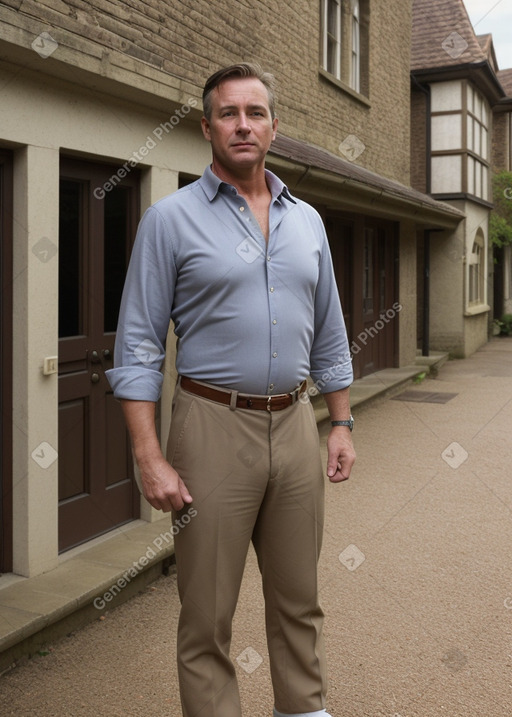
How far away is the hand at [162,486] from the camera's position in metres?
2.31

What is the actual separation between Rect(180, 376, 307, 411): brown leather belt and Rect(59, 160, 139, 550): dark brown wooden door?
2.40m

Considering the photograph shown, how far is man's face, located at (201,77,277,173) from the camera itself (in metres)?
2.45

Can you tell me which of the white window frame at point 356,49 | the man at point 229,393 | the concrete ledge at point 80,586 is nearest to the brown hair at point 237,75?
the man at point 229,393

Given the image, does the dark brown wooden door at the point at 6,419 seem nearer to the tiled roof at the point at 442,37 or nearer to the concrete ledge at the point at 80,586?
the concrete ledge at the point at 80,586

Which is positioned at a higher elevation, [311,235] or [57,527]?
[311,235]

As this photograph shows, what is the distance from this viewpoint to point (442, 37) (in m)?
18.1

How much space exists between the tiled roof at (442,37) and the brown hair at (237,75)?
16098 mm

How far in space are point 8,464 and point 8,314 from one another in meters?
0.79

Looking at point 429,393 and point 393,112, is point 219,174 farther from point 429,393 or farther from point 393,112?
point 393,112

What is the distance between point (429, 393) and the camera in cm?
1218

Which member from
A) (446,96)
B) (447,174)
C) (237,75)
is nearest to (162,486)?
(237,75)

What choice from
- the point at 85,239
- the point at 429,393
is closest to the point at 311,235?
the point at 85,239

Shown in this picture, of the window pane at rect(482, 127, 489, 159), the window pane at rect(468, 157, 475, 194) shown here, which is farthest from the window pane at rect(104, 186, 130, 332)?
the window pane at rect(482, 127, 489, 159)

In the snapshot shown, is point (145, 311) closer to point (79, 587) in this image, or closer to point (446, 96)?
point (79, 587)
